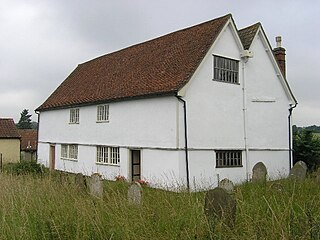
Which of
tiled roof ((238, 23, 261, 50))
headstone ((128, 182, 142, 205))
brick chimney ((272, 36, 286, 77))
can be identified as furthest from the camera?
brick chimney ((272, 36, 286, 77))

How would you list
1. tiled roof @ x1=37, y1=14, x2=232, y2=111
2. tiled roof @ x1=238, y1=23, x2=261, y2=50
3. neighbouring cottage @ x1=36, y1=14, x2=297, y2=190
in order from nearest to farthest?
1. neighbouring cottage @ x1=36, y1=14, x2=297, y2=190
2. tiled roof @ x1=37, y1=14, x2=232, y2=111
3. tiled roof @ x1=238, y1=23, x2=261, y2=50

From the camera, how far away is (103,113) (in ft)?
79.2

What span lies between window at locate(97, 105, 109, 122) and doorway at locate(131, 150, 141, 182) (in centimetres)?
339

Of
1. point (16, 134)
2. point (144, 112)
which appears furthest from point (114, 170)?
point (16, 134)

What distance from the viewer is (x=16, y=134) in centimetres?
4478

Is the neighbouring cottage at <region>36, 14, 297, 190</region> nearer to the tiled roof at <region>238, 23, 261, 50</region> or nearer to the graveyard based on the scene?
the tiled roof at <region>238, 23, 261, 50</region>

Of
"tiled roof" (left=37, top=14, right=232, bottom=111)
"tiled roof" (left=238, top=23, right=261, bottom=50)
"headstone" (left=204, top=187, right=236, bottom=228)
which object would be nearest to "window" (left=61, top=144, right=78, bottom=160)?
"tiled roof" (left=37, top=14, right=232, bottom=111)

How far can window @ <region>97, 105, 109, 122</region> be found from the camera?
931 inches

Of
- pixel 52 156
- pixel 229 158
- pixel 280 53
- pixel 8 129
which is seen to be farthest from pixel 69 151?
pixel 8 129

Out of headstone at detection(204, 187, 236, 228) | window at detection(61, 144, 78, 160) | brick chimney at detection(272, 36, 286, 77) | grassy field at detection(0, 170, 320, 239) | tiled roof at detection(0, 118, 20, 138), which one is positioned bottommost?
grassy field at detection(0, 170, 320, 239)

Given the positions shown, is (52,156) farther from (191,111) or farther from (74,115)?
(191,111)

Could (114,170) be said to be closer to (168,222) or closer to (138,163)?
(138,163)

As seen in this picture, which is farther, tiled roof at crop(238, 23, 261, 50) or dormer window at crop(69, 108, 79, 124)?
dormer window at crop(69, 108, 79, 124)

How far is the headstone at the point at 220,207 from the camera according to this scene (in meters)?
6.61
